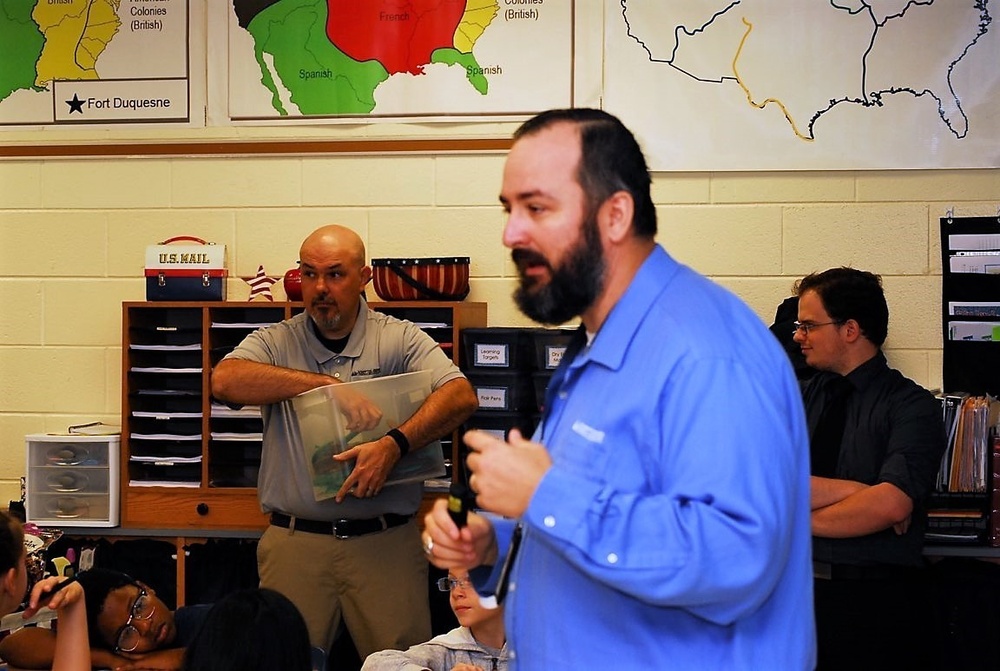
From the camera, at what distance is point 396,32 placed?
409cm

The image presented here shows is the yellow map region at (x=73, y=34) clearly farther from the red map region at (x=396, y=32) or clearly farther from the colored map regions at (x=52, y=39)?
the red map region at (x=396, y=32)

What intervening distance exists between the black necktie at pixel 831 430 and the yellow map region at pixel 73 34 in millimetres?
2960

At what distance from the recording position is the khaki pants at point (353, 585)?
3322 millimetres

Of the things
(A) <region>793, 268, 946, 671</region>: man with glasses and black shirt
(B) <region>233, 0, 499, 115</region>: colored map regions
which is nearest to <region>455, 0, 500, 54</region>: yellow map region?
(B) <region>233, 0, 499, 115</region>: colored map regions

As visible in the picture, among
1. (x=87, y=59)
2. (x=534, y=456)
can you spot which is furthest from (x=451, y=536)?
(x=87, y=59)

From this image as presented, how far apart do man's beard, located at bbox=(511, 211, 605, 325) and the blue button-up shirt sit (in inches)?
2.1

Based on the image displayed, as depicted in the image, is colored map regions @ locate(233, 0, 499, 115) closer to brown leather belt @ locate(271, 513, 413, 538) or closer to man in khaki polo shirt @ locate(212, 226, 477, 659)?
man in khaki polo shirt @ locate(212, 226, 477, 659)

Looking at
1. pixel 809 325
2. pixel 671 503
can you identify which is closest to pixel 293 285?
pixel 809 325

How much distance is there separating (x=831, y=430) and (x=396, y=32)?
2.12 m

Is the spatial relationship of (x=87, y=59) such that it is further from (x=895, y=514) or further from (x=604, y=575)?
(x=604, y=575)

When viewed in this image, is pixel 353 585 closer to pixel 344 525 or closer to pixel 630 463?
pixel 344 525

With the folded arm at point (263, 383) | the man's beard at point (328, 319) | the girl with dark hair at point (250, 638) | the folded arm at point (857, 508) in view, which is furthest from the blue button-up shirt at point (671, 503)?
the man's beard at point (328, 319)

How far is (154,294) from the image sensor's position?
3.92m

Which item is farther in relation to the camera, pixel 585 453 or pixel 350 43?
pixel 350 43
